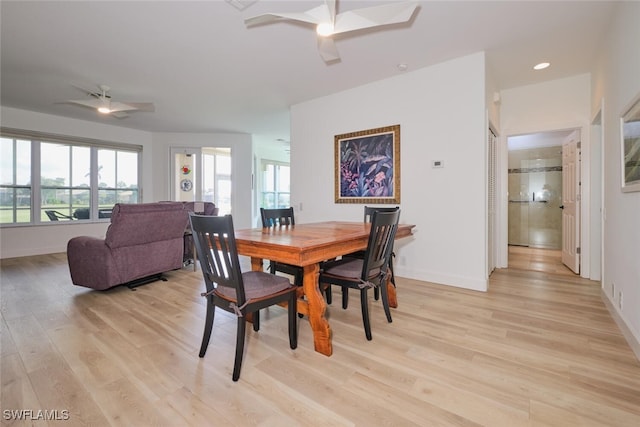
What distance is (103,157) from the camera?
6027 millimetres

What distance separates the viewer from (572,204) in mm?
3961

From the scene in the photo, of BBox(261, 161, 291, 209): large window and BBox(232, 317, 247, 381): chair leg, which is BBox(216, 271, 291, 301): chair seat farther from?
BBox(261, 161, 291, 209): large window

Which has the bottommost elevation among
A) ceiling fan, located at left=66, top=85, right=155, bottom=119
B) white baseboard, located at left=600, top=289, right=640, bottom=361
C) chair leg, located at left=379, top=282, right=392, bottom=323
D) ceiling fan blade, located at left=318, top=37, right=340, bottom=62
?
white baseboard, located at left=600, top=289, right=640, bottom=361

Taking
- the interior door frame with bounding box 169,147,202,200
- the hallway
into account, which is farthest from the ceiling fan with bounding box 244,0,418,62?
the interior door frame with bounding box 169,147,202,200

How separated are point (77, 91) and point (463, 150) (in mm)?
5306

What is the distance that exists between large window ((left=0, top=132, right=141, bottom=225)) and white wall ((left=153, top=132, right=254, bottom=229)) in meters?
0.45

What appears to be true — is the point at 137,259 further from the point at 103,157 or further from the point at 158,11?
the point at 103,157

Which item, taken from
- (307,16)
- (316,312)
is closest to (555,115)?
(307,16)

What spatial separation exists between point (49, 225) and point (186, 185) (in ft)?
8.39

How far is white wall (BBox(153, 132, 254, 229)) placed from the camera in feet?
22.2

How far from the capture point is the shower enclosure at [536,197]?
602 centimetres

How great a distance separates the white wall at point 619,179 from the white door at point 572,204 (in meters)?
1.01

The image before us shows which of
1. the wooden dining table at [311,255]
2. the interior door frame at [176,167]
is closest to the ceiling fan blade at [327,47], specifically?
the wooden dining table at [311,255]

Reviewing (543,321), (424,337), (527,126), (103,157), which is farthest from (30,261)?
(527,126)
